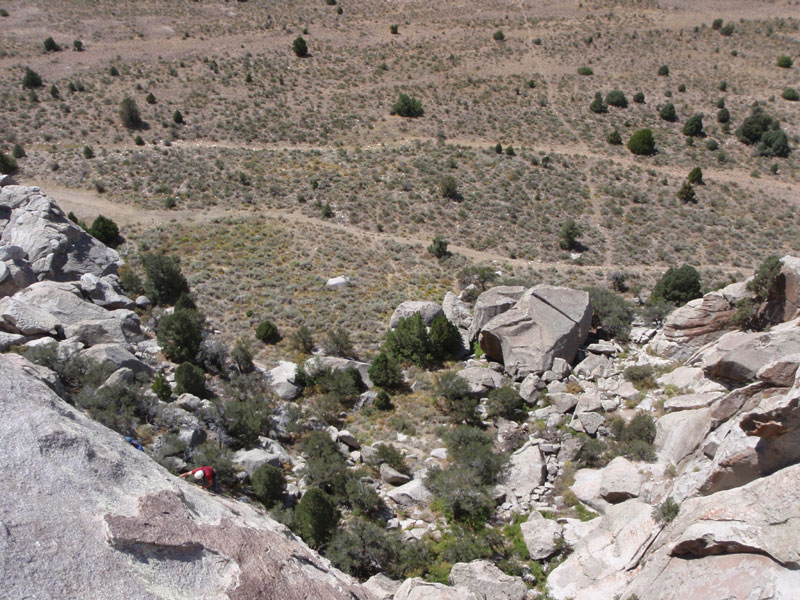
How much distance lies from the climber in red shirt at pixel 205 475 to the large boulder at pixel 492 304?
14.4 metres

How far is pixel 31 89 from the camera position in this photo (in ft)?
170

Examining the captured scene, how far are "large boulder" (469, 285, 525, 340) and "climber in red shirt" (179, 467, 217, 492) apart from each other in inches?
568

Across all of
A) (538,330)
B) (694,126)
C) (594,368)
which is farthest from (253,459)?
(694,126)

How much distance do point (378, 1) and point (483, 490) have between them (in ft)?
261

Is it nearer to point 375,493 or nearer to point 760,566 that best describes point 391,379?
point 375,493

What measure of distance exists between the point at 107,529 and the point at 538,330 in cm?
1906

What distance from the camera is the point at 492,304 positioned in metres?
26.0

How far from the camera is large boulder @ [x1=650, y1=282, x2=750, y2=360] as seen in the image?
2169 cm

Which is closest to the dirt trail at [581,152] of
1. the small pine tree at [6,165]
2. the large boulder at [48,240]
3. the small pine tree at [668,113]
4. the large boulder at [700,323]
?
the small pine tree at [668,113]

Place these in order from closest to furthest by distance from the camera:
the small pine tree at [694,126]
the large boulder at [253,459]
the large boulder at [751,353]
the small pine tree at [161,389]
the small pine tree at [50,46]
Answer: the large boulder at [751,353] < the large boulder at [253,459] < the small pine tree at [161,389] < the small pine tree at [694,126] < the small pine tree at [50,46]

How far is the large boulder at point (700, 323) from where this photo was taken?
21.7 m

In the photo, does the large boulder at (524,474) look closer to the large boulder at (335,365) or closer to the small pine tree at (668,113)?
the large boulder at (335,365)

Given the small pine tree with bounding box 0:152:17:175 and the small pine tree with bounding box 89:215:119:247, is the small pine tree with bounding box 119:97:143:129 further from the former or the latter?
the small pine tree with bounding box 89:215:119:247

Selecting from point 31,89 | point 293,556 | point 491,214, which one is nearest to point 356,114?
point 491,214
